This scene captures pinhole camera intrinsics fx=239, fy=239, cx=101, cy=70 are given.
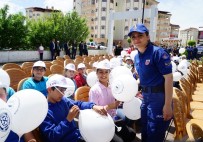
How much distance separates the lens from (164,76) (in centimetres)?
258

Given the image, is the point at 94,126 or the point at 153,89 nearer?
the point at 94,126

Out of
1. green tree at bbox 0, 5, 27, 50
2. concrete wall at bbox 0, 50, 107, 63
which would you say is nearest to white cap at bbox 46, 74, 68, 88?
concrete wall at bbox 0, 50, 107, 63

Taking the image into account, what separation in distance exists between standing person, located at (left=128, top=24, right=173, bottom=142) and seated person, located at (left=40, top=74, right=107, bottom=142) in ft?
2.02

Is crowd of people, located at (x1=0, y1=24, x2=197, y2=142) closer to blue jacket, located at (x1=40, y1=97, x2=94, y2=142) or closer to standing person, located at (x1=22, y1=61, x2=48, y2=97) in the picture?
blue jacket, located at (x1=40, y1=97, x2=94, y2=142)

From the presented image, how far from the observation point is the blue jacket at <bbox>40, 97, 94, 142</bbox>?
7.63 ft

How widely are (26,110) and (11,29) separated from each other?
16.8m

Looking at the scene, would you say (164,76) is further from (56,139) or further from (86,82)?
(86,82)

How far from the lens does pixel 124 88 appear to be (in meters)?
3.29

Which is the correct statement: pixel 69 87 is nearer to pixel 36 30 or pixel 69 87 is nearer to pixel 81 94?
pixel 81 94

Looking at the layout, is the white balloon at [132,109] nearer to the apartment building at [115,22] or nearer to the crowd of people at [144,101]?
the crowd of people at [144,101]

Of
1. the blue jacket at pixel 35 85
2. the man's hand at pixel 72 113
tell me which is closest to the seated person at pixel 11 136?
the man's hand at pixel 72 113

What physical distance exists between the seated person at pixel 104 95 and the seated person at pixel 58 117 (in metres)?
0.64

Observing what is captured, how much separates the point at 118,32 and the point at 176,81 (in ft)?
200

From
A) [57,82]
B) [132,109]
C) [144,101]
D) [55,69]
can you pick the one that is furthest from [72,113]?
[55,69]
